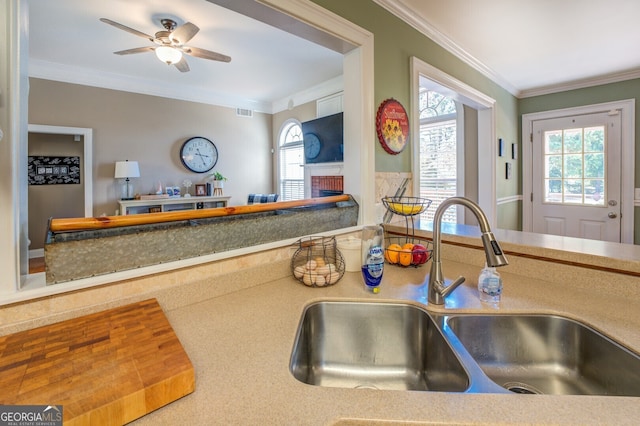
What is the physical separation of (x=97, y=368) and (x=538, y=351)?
4.14 feet

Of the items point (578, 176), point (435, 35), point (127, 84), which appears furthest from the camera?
point (127, 84)

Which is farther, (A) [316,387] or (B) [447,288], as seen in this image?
(B) [447,288]

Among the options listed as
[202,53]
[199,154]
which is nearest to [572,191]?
[202,53]

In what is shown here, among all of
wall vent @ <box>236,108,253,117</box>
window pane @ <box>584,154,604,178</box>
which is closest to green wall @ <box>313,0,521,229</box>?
window pane @ <box>584,154,604,178</box>

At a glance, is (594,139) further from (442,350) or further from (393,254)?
(442,350)

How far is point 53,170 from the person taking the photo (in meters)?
4.20

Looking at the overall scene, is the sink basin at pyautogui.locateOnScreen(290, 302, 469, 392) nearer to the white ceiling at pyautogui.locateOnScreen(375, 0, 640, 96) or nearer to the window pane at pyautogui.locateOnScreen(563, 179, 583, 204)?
the white ceiling at pyautogui.locateOnScreen(375, 0, 640, 96)

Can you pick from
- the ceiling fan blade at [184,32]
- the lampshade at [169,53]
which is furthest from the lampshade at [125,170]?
the ceiling fan blade at [184,32]

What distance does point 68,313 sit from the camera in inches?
32.9

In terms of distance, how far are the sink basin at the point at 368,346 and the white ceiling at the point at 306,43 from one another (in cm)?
138

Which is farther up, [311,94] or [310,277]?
[311,94]

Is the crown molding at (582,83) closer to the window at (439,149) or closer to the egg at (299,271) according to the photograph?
the window at (439,149)

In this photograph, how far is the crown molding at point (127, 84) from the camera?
3.86 m

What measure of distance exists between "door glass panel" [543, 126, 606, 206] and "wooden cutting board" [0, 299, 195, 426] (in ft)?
15.7
